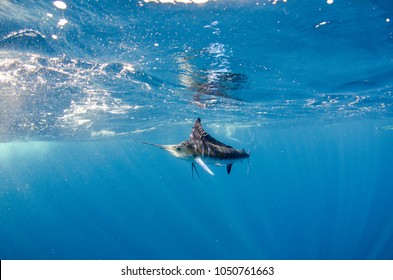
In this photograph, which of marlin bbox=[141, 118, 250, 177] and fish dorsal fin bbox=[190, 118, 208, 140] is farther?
fish dorsal fin bbox=[190, 118, 208, 140]

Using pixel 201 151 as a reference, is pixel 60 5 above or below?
above

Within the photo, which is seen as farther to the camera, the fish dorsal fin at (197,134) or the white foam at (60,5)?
the white foam at (60,5)

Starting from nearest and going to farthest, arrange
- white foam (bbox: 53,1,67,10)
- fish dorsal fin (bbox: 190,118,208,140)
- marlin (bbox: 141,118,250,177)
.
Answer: marlin (bbox: 141,118,250,177) < fish dorsal fin (bbox: 190,118,208,140) < white foam (bbox: 53,1,67,10)

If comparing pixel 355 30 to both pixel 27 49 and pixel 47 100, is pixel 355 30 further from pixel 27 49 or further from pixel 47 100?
pixel 47 100

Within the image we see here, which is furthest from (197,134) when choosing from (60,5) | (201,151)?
(60,5)

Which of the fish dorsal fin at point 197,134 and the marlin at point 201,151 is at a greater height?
the fish dorsal fin at point 197,134


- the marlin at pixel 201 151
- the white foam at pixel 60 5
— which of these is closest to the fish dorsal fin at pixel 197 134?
the marlin at pixel 201 151

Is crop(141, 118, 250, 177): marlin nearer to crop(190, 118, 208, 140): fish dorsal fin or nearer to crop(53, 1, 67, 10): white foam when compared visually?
crop(190, 118, 208, 140): fish dorsal fin

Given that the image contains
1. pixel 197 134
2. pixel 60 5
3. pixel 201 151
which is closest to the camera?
pixel 201 151

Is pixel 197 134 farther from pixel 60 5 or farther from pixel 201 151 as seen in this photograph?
pixel 60 5

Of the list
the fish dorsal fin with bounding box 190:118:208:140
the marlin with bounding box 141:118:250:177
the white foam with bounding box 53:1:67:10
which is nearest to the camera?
the marlin with bounding box 141:118:250:177

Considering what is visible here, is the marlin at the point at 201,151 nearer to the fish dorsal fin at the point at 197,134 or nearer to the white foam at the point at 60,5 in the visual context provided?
the fish dorsal fin at the point at 197,134

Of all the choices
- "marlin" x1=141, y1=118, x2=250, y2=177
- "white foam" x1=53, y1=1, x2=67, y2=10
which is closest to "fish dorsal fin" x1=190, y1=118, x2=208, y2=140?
"marlin" x1=141, y1=118, x2=250, y2=177

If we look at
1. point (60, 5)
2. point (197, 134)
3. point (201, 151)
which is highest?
point (60, 5)
